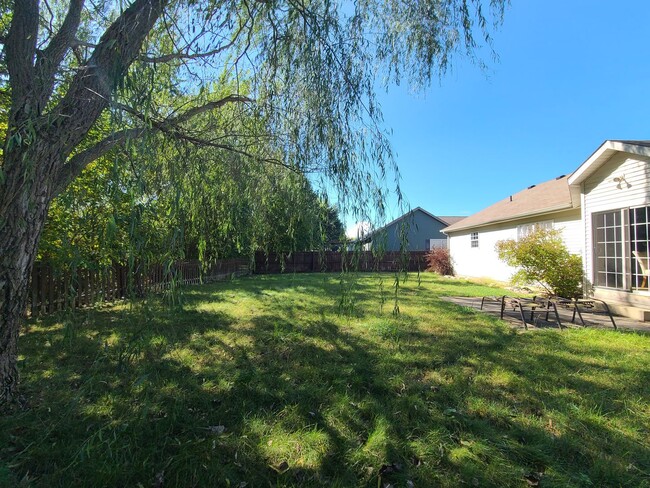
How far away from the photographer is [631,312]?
22.7 ft

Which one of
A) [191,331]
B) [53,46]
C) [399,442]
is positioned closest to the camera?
[399,442]

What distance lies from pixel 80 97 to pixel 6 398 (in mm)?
2645

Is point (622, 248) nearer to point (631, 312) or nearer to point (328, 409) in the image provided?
point (631, 312)

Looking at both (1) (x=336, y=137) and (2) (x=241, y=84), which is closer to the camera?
(1) (x=336, y=137)

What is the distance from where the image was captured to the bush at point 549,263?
883cm

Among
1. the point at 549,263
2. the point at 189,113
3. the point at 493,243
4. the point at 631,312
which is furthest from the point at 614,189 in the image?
the point at 189,113

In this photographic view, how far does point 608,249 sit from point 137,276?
32.5 ft

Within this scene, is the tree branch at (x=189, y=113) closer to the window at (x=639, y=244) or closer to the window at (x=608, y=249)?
the window at (x=639, y=244)

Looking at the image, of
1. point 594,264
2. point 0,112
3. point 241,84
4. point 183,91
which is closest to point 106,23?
point 183,91

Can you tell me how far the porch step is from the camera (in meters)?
6.65

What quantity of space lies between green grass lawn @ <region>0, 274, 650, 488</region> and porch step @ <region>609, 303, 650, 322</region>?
79.3 inches

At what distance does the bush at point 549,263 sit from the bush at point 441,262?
9.16 meters

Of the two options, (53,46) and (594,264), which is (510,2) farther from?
(594,264)

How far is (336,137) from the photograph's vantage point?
9.77 ft
